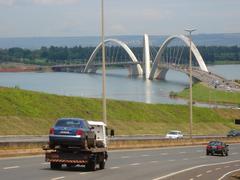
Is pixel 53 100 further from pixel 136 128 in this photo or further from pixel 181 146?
pixel 181 146

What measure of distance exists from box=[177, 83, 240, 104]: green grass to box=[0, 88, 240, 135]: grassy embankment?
55.3 meters

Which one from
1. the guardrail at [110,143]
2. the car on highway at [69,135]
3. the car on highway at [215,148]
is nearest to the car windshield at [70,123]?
the car on highway at [69,135]

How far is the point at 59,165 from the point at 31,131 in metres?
33.4

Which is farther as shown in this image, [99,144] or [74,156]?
[99,144]

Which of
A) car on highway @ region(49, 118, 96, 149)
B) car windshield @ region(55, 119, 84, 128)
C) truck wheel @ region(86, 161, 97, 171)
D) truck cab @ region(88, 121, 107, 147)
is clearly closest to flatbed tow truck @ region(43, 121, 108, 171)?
truck wheel @ region(86, 161, 97, 171)

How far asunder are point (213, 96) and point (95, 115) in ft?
303

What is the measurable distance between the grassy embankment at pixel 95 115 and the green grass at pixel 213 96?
55.3m

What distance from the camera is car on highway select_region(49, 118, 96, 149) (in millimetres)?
25422

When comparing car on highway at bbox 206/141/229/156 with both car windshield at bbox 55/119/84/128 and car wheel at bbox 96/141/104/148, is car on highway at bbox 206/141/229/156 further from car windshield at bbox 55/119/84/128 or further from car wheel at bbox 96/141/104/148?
car windshield at bbox 55/119/84/128

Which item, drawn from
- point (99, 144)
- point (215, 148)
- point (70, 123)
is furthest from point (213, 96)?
point (70, 123)

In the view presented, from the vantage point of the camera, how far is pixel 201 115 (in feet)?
316

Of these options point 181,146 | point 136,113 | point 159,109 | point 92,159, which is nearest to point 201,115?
point 159,109

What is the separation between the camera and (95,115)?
7544 cm

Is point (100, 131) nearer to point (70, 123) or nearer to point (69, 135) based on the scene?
point (70, 123)
